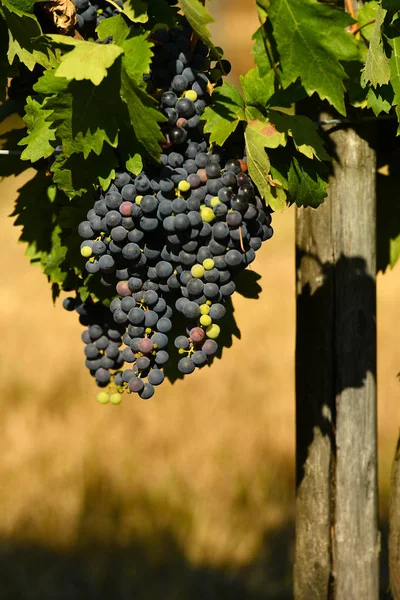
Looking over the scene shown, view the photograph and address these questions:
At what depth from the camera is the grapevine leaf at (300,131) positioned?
174cm

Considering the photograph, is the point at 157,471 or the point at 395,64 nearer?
the point at 395,64

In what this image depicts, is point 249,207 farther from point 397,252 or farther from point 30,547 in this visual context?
point 30,547

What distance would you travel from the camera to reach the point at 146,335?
1811mm

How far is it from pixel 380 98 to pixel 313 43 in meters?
0.32

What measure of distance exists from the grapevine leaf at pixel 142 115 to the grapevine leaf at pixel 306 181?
30 centimetres

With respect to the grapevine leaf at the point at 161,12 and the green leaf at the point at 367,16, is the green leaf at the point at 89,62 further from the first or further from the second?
the green leaf at the point at 367,16

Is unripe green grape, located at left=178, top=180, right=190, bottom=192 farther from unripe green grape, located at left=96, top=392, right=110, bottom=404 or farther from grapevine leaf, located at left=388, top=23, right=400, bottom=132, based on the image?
unripe green grape, located at left=96, top=392, right=110, bottom=404

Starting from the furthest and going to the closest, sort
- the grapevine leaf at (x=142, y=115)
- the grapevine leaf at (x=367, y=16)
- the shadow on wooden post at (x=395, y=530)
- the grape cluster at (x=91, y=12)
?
the shadow on wooden post at (x=395, y=530)
the grapevine leaf at (x=367, y=16)
the grape cluster at (x=91, y=12)
the grapevine leaf at (x=142, y=115)

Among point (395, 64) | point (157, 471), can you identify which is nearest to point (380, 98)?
point (395, 64)

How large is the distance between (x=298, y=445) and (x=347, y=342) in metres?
0.35

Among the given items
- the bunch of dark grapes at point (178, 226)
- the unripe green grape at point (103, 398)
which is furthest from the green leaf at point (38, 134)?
the unripe green grape at point (103, 398)

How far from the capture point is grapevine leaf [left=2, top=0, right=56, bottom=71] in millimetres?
1780

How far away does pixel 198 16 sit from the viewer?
158 cm

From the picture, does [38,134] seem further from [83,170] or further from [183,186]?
[183,186]
